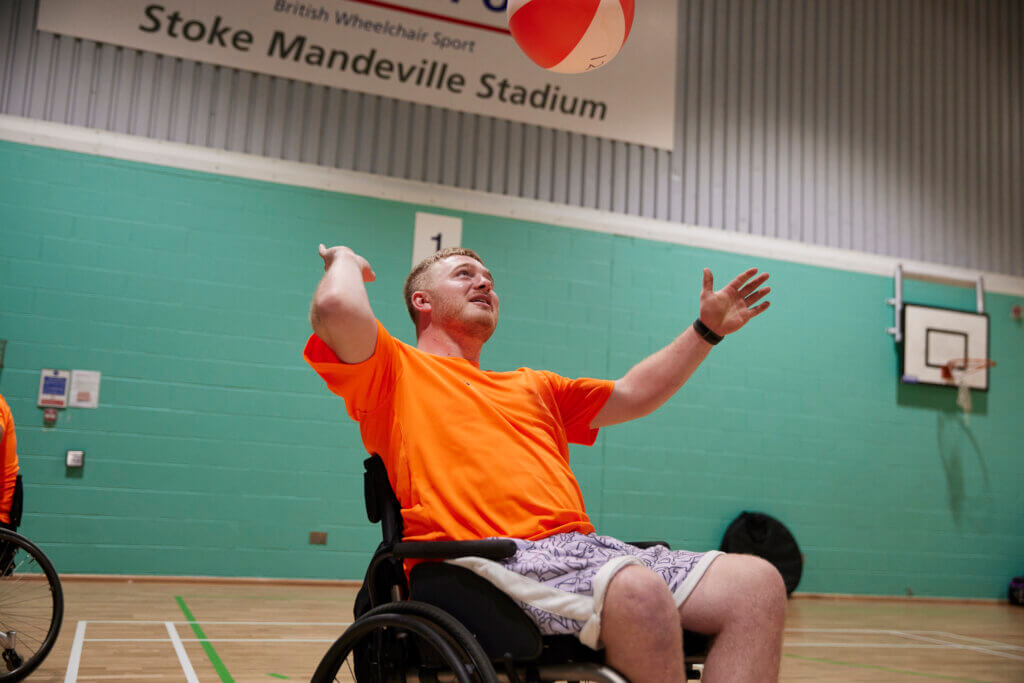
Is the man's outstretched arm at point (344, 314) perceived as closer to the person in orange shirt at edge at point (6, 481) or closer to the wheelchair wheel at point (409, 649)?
the wheelchair wheel at point (409, 649)

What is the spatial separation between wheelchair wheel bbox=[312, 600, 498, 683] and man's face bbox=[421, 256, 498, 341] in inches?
24.5

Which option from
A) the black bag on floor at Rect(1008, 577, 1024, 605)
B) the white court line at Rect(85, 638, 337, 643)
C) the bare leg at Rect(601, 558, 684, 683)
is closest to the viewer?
the bare leg at Rect(601, 558, 684, 683)

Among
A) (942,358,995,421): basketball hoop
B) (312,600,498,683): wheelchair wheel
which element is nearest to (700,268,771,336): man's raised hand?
(312,600,498,683): wheelchair wheel

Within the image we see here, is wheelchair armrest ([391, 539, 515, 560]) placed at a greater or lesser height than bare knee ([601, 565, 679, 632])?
greater

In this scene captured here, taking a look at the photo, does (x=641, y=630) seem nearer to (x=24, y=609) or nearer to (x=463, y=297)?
(x=463, y=297)

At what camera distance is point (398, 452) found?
149cm

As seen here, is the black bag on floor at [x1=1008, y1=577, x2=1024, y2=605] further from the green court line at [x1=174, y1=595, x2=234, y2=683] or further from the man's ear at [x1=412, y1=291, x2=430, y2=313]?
the man's ear at [x1=412, y1=291, x2=430, y2=313]

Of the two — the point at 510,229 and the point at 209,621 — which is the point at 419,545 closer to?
the point at 209,621

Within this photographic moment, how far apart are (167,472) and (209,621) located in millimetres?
1574

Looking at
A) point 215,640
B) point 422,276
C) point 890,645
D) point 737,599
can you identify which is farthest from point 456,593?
point 890,645

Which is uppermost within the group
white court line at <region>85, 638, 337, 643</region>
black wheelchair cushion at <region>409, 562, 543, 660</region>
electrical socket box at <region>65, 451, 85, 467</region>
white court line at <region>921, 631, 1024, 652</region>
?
black wheelchair cushion at <region>409, 562, 543, 660</region>

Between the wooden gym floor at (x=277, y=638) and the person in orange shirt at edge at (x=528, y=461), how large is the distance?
153 cm

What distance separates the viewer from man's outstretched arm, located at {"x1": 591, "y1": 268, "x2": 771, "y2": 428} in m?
1.76

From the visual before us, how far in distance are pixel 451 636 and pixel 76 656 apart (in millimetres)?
2205
